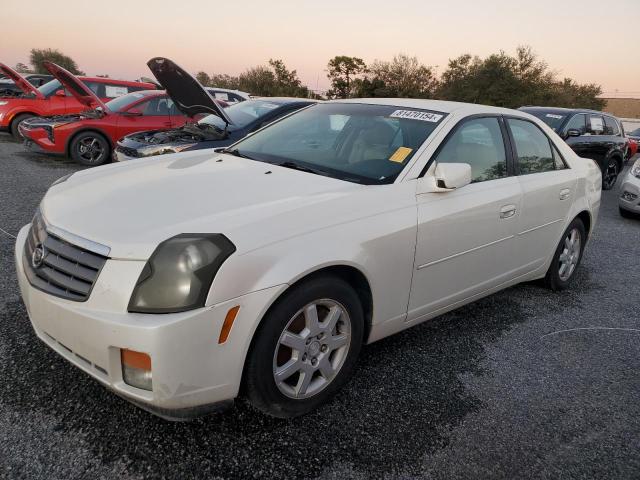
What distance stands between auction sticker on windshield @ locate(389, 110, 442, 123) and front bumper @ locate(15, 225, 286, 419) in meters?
1.64

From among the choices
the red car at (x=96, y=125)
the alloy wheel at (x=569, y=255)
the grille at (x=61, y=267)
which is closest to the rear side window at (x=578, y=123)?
the alloy wheel at (x=569, y=255)

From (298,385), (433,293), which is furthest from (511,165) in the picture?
(298,385)

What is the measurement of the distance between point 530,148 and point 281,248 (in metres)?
2.47

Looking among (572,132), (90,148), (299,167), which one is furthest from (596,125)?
(90,148)

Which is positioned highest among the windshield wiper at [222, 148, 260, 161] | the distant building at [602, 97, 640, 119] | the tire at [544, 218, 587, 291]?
the windshield wiper at [222, 148, 260, 161]

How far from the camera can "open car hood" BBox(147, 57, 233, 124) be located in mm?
5875

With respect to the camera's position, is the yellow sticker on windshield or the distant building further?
the distant building

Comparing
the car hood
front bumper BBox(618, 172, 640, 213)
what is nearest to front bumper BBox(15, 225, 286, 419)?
the car hood

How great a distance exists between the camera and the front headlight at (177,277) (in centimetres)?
184

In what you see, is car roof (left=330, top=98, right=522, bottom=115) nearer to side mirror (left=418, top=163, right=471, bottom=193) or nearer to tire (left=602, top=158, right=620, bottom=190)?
side mirror (left=418, top=163, right=471, bottom=193)

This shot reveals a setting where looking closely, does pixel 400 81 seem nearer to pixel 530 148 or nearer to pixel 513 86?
pixel 513 86

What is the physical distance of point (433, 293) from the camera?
9.34 ft

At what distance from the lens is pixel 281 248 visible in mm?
2033

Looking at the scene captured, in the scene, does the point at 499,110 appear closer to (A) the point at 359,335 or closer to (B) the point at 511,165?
(B) the point at 511,165
